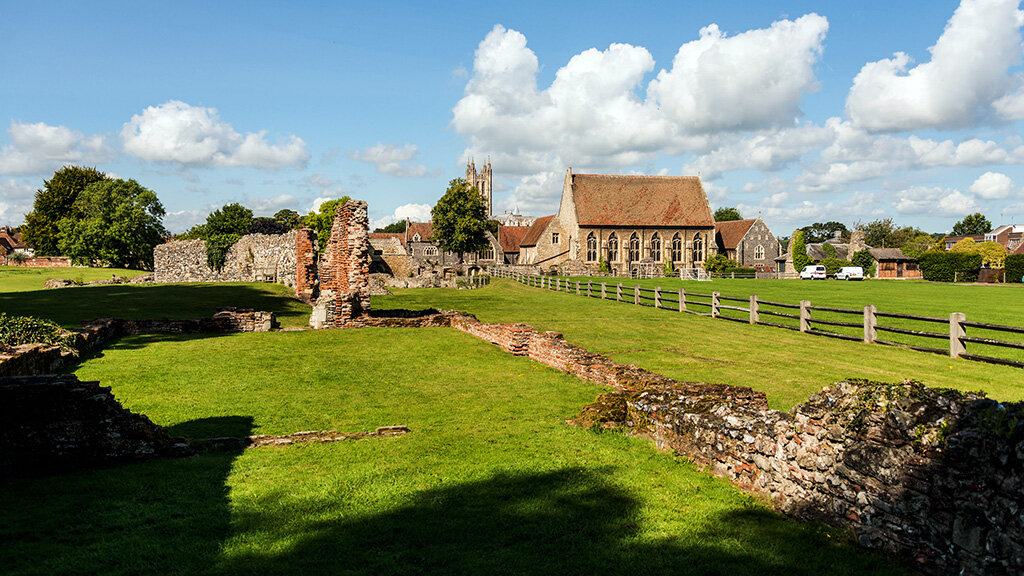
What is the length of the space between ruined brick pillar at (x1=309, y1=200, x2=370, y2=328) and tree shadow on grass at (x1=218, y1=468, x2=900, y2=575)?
13888mm

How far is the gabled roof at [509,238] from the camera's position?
313 ft

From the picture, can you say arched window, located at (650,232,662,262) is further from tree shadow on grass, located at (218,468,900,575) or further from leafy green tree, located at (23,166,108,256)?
tree shadow on grass, located at (218,468,900,575)

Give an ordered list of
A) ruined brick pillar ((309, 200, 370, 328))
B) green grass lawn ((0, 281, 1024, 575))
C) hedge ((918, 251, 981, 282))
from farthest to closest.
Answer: hedge ((918, 251, 981, 282)), ruined brick pillar ((309, 200, 370, 328)), green grass lawn ((0, 281, 1024, 575))

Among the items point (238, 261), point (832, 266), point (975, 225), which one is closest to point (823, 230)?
point (975, 225)

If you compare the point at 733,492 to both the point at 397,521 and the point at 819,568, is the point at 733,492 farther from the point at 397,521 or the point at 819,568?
the point at 397,521

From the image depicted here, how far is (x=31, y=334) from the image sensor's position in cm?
1159

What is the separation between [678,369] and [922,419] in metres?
7.92

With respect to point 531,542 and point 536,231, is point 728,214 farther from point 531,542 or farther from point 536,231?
point 531,542

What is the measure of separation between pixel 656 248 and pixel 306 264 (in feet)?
186

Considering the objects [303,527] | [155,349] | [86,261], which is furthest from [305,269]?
[86,261]

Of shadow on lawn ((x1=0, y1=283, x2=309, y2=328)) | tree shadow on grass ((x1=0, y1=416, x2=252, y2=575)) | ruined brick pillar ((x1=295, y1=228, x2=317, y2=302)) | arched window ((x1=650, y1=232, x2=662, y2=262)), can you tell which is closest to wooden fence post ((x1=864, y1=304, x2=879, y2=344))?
tree shadow on grass ((x1=0, y1=416, x2=252, y2=575))

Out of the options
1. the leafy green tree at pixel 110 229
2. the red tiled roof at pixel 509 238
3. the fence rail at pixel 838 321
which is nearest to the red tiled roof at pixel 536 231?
the red tiled roof at pixel 509 238

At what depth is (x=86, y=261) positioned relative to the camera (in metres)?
54.2

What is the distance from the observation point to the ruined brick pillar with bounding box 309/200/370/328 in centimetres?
1881
